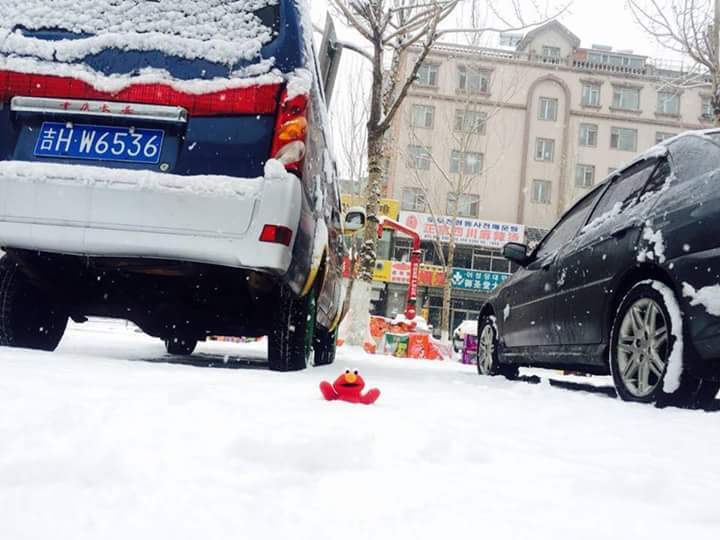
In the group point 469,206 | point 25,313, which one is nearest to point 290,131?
point 25,313

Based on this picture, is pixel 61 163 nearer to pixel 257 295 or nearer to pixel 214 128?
pixel 214 128

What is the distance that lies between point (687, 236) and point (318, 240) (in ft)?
6.20

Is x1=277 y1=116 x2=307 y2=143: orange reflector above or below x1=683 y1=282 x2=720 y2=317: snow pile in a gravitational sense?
above

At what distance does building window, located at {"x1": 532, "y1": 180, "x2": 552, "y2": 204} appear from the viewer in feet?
116

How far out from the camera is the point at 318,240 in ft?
12.6

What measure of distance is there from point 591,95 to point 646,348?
37154 millimetres

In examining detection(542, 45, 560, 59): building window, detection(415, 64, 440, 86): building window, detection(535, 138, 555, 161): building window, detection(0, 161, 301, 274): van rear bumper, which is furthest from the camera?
detection(542, 45, 560, 59): building window

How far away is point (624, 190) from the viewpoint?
4219mm

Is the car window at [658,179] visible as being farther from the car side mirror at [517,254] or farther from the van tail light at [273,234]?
the van tail light at [273,234]

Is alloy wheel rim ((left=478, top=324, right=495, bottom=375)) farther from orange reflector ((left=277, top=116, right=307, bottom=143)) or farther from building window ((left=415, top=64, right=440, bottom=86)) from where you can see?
building window ((left=415, top=64, right=440, bottom=86))

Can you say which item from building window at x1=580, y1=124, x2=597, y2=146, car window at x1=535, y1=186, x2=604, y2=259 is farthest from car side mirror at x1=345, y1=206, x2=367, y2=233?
building window at x1=580, y1=124, x2=597, y2=146

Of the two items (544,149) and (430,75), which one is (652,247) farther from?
(544,149)

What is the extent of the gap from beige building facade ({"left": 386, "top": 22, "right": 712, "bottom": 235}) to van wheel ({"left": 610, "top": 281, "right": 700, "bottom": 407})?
98.3 ft

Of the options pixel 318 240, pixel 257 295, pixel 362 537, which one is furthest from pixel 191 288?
pixel 362 537
